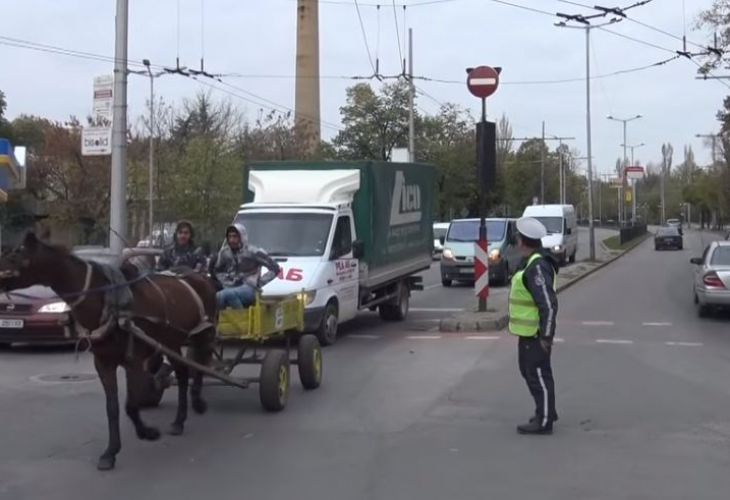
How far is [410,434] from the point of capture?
976 cm

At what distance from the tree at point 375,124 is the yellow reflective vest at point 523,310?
49647 mm

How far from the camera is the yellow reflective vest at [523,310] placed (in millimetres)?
9492

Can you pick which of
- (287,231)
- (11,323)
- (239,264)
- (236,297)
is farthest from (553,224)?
(236,297)

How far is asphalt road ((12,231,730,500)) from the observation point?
310 inches

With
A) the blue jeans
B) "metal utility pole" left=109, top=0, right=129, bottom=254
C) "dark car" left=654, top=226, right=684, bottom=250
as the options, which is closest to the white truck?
"metal utility pole" left=109, top=0, right=129, bottom=254

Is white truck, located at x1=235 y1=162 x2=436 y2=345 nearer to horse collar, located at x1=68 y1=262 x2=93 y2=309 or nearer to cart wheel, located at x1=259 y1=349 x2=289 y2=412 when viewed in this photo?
cart wheel, located at x1=259 y1=349 x2=289 y2=412

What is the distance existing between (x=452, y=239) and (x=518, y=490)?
76.7 feet

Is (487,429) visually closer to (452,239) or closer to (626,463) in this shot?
(626,463)

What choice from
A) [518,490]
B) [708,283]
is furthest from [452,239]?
[518,490]

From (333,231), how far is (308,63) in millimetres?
44944

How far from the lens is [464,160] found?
62.1 meters

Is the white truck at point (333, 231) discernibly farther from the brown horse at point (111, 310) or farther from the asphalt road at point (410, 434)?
the brown horse at point (111, 310)

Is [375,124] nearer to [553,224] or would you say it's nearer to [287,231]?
[553,224]

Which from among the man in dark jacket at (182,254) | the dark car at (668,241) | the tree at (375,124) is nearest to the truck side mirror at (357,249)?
the man in dark jacket at (182,254)
